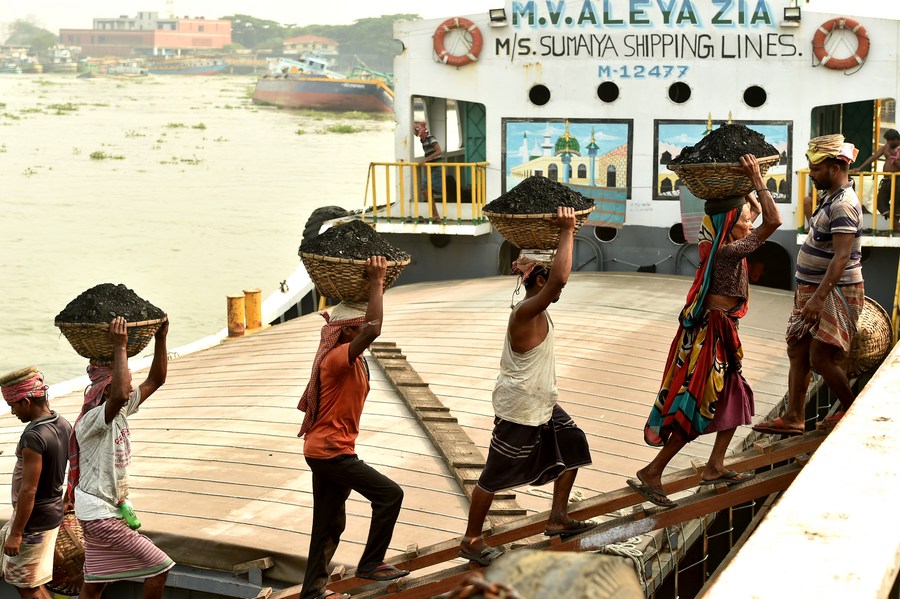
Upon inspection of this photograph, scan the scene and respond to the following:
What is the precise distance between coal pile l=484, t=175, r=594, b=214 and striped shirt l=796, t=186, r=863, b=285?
3.65 feet

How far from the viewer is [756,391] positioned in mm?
9117

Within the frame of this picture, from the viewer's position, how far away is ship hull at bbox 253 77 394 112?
3014 inches

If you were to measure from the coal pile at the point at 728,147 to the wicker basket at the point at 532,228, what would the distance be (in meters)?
0.54

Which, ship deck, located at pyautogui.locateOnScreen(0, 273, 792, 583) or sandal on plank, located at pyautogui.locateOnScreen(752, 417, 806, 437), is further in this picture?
ship deck, located at pyautogui.locateOnScreen(0, 273, 792, 583)

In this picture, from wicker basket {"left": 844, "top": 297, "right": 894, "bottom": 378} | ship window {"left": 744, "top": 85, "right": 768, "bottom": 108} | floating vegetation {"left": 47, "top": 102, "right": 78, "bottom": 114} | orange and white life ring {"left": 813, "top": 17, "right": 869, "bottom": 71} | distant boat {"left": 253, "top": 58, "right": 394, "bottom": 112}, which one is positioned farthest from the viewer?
distant boat {"left": 253, "top": 58, "right": 394, "bottom": 112}

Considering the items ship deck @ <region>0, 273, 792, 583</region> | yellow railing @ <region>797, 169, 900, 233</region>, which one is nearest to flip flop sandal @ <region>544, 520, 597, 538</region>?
ship deck @ <region>0, 273, 792, 583</region>

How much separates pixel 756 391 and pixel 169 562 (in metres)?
4.91

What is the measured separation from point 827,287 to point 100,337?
3165 mm

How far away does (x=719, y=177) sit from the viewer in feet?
17.0

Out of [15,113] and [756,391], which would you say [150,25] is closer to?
[15,113]

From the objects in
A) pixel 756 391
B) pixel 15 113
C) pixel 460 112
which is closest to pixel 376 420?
pixel 756 391

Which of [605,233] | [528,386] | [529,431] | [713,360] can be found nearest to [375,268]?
[528,386]

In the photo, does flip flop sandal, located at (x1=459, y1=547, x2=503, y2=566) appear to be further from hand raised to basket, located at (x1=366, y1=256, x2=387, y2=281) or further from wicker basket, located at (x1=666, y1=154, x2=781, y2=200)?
wicker basket, located at (x1=666, y1=154, x2=781, y2=200)

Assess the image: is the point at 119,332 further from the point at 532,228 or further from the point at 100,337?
the point at 532,228
